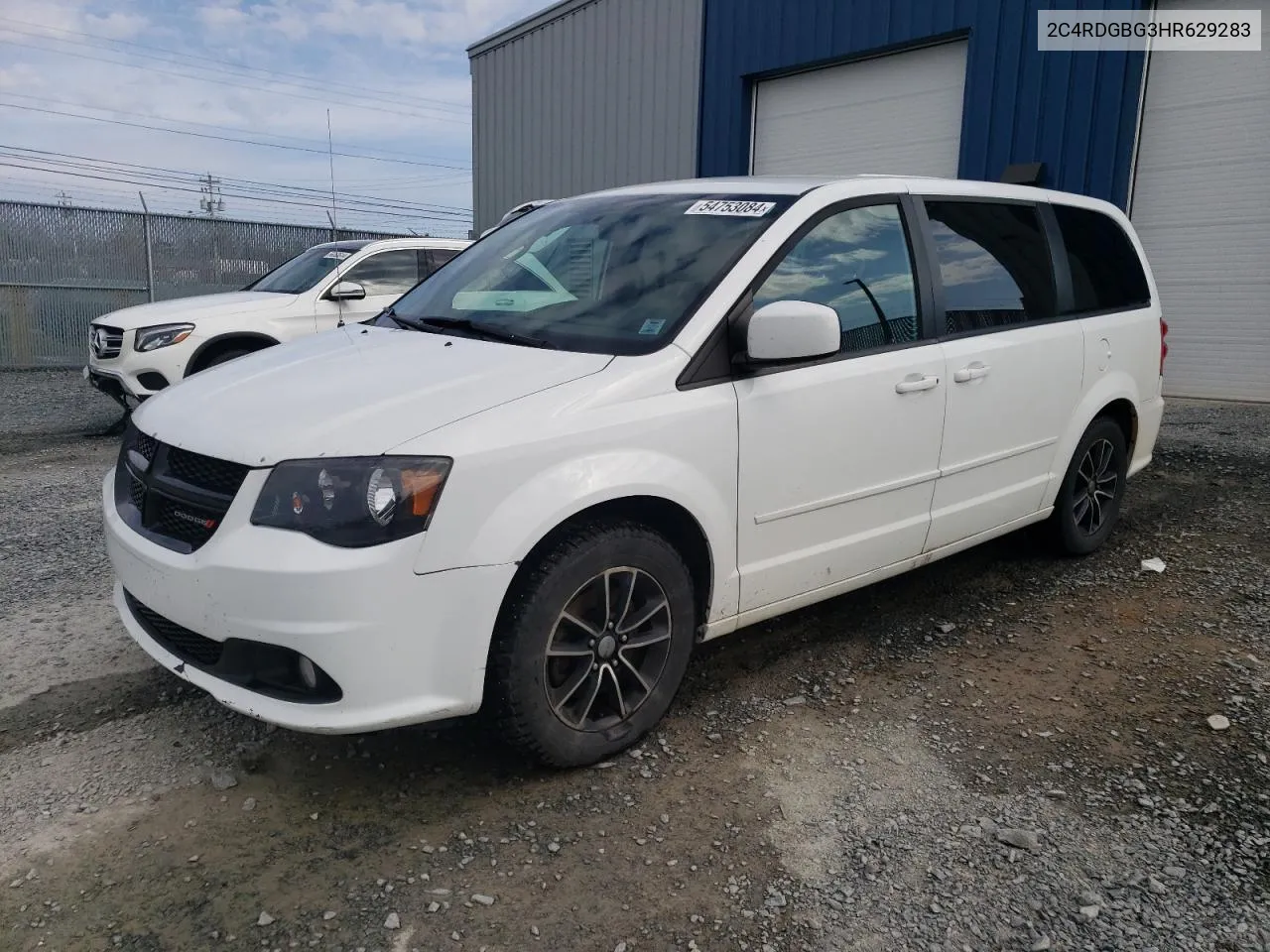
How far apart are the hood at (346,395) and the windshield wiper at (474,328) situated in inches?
2.0

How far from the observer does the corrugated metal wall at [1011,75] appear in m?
8.90

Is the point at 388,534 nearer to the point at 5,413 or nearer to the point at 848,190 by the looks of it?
the point at 848,190

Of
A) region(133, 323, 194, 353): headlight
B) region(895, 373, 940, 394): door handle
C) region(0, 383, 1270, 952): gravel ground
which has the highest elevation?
region(895, 373, 940, 394): door handle

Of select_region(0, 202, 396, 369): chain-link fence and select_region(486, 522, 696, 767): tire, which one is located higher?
select_region(0, 202, 396, 369): chain-link fence

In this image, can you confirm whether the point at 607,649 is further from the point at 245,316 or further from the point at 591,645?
the point at 245,316

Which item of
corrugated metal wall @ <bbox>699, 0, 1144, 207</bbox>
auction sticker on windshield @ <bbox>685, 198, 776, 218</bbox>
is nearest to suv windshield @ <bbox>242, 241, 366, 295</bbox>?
auction sticker on windshield @ <bbox>685, 198, 776, 218</bbox>

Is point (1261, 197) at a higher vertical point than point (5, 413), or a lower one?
higher

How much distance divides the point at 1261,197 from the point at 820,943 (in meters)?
8.59

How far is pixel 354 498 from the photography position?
2.44 metres

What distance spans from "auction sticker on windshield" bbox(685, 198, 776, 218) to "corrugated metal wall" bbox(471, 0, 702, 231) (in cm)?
996

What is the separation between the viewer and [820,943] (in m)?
2.22

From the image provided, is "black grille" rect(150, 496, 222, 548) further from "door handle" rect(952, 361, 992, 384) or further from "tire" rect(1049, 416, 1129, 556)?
"tire" rect(1049, 416, 1129, 556)

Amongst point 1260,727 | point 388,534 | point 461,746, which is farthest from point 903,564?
point 388,534

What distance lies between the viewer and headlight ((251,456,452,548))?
2434 millimetres
